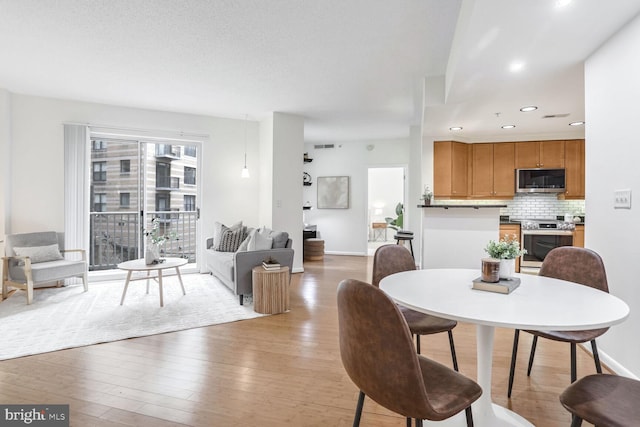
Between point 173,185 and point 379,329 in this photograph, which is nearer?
point 379,329

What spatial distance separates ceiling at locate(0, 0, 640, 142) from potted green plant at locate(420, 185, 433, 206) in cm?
119

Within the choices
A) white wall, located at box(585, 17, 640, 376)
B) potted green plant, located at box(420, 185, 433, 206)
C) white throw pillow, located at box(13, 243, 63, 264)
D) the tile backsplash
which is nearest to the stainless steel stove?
the tile backsplash

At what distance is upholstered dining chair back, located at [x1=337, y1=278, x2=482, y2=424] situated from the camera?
1.18 m

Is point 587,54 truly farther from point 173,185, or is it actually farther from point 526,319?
point 173,185

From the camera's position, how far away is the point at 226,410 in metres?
2.02

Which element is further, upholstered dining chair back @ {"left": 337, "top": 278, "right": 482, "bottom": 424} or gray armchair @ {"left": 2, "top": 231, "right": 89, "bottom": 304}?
gray armchair @ {"left": 2, "top": 231, "right": 89, "bottom": 304}

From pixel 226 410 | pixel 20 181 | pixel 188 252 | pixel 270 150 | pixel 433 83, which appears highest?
pixel 433 83

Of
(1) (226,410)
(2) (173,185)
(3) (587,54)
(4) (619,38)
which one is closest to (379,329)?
(1) (226,410)

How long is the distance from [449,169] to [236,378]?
5.12 m

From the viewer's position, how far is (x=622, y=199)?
2369 mm

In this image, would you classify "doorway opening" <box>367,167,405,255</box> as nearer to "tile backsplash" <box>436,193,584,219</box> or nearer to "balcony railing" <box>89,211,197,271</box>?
"tile backsplash" <box>436,193,584,219</box>

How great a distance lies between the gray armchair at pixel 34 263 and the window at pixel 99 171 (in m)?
1.11

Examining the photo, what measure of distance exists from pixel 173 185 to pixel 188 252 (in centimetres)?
126

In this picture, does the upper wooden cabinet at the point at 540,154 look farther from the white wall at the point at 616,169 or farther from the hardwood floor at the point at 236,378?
the hardwood floor at the point at 236,378
